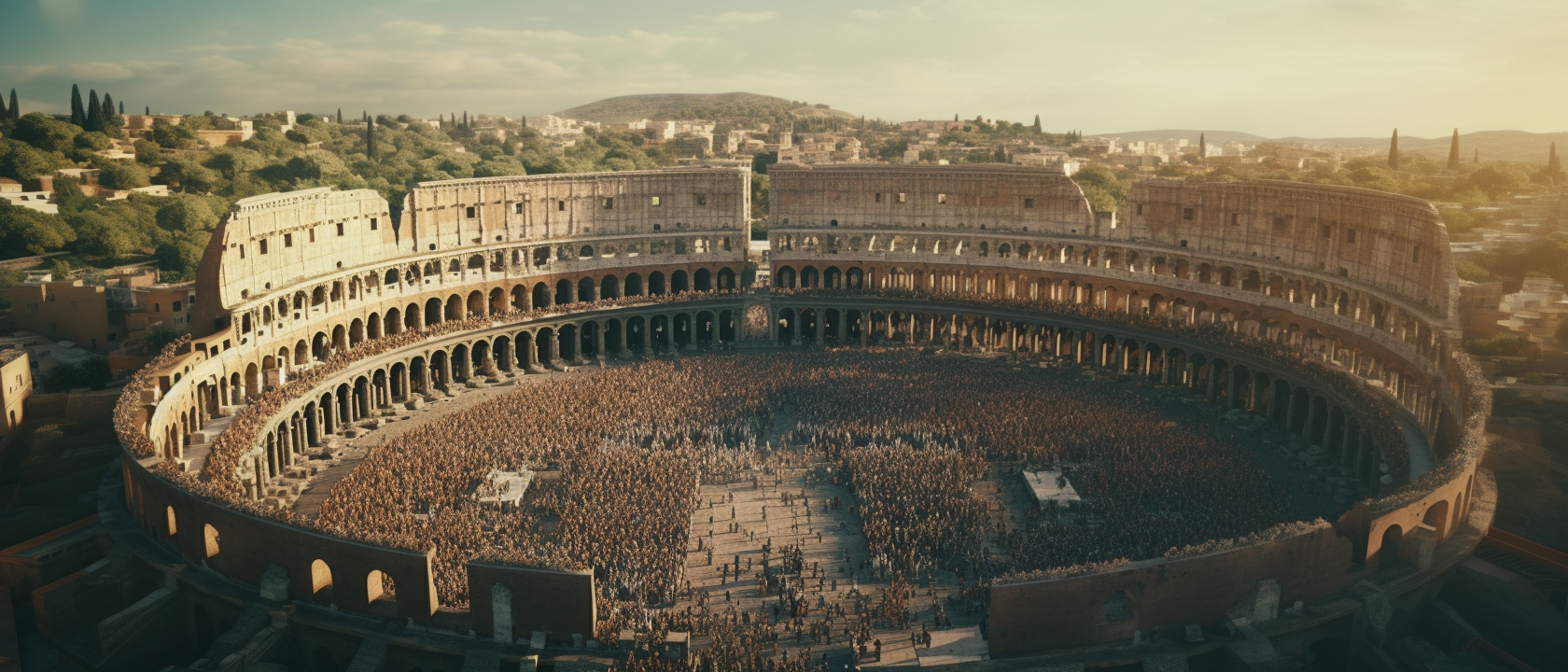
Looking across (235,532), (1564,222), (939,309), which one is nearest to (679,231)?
(939,309)

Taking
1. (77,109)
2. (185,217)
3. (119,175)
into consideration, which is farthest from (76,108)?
(185,217)

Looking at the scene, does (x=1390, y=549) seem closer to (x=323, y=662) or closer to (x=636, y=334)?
(x=323, y=662)

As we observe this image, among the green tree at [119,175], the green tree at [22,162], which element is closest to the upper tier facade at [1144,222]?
the green tree at [119,175]

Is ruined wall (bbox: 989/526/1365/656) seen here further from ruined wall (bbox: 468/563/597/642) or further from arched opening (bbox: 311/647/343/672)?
arched opening (bbox: 311/647/343/672)

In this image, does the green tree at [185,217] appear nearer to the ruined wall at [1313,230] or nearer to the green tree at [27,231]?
the green tree at [27,231]

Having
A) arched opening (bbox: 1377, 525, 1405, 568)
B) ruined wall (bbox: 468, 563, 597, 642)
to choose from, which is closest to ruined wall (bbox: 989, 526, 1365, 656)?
arched opening (bbox: 1377, 525, 1405, 568)

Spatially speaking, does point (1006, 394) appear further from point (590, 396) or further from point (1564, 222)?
point (1564, 222)
